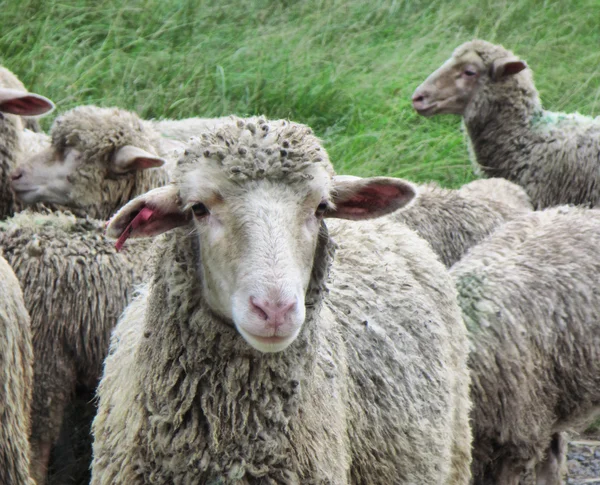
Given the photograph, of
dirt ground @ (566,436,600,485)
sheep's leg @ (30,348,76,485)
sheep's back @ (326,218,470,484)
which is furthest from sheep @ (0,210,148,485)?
dirt ground @ (566,436,600,485)

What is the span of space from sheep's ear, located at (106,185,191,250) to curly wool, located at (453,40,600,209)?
157 inches

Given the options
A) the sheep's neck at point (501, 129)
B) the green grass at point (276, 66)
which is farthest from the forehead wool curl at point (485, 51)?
the green grass at point (276, 66)

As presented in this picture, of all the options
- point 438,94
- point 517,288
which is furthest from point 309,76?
point 517,288

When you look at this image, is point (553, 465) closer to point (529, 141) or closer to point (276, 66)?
point (529, 141)

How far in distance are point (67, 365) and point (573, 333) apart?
1949 mm

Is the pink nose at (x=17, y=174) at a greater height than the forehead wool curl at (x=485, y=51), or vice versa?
the pink nose at (x=17, y=174)

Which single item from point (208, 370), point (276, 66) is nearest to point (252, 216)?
point (208, 370)

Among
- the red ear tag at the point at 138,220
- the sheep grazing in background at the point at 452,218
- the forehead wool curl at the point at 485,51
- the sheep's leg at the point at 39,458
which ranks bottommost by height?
the sheep's leg at the point at 39,458

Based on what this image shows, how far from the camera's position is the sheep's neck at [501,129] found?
20.6 feet

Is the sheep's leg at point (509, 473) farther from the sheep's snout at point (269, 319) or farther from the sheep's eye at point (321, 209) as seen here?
the sheep's snout at point (269, 319)

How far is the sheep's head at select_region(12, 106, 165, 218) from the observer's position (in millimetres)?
3928

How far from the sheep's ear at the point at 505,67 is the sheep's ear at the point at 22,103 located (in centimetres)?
342

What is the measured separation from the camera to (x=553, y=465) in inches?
161

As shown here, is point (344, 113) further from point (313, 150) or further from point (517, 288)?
point (313, 150)
